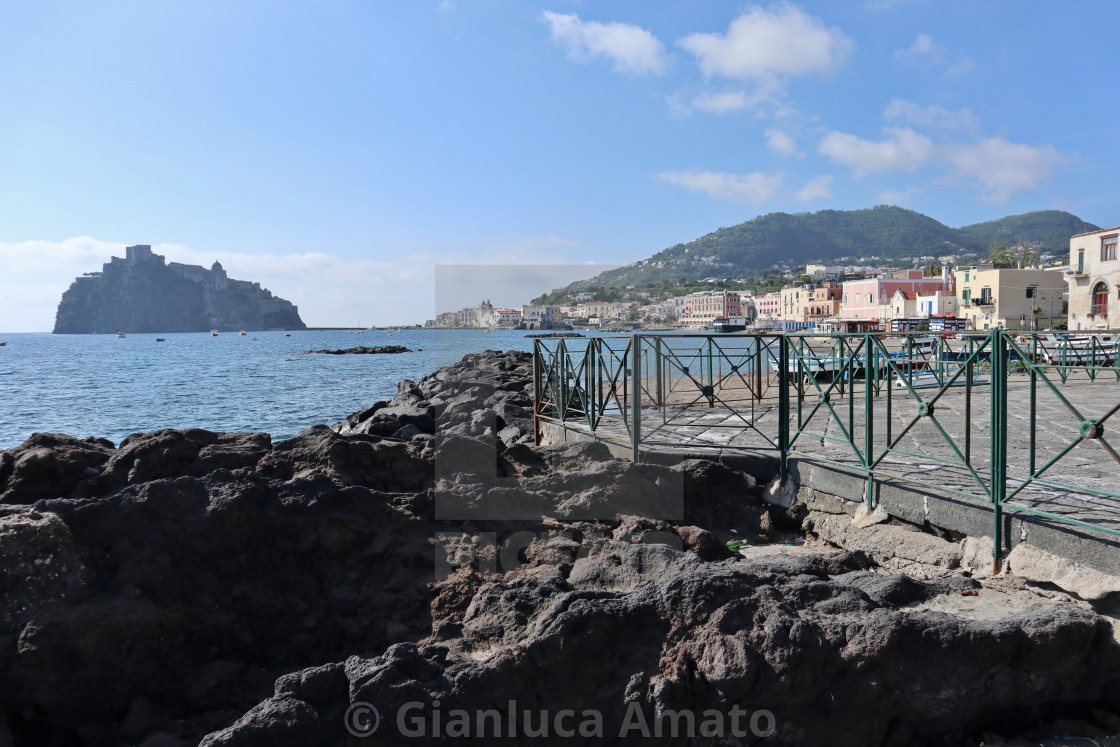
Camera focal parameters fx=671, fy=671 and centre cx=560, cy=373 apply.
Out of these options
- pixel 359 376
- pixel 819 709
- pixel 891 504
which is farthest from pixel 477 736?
pixel 359 376

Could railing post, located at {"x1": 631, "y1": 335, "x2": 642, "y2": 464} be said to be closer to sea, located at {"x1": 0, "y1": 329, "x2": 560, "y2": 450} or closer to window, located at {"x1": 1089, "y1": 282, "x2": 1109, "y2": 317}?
sea, located at {"x1": 0, "y1": 329, "x2": 560, "y2": 450}

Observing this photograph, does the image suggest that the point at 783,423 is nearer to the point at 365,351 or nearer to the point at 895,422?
the point at 895,422

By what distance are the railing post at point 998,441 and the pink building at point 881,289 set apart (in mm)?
65814

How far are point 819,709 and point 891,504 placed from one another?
2859mm

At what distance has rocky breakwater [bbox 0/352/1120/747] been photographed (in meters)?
2.88

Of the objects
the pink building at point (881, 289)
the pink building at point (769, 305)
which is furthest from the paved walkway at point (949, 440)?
the pink building at point (769, 305)

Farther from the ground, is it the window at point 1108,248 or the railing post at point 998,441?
the window at point 1108,248

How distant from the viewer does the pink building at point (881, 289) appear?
64.1m

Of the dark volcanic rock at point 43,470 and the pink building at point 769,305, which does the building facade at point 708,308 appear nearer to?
the pink building at point 769,305

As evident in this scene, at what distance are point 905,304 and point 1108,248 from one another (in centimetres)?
2465

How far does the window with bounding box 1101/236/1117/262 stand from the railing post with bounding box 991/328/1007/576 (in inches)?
1559

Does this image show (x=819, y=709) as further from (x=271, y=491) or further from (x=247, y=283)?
(x=247, y=283)

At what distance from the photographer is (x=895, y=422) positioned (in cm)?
833

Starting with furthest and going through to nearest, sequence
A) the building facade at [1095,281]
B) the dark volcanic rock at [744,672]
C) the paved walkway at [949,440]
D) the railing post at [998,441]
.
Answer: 1. the building facade at [1095,281]
2. the paved walkway at [949,440]
3. the railing post at [998,441]
4. the dark volcanic rock at [744,672]
